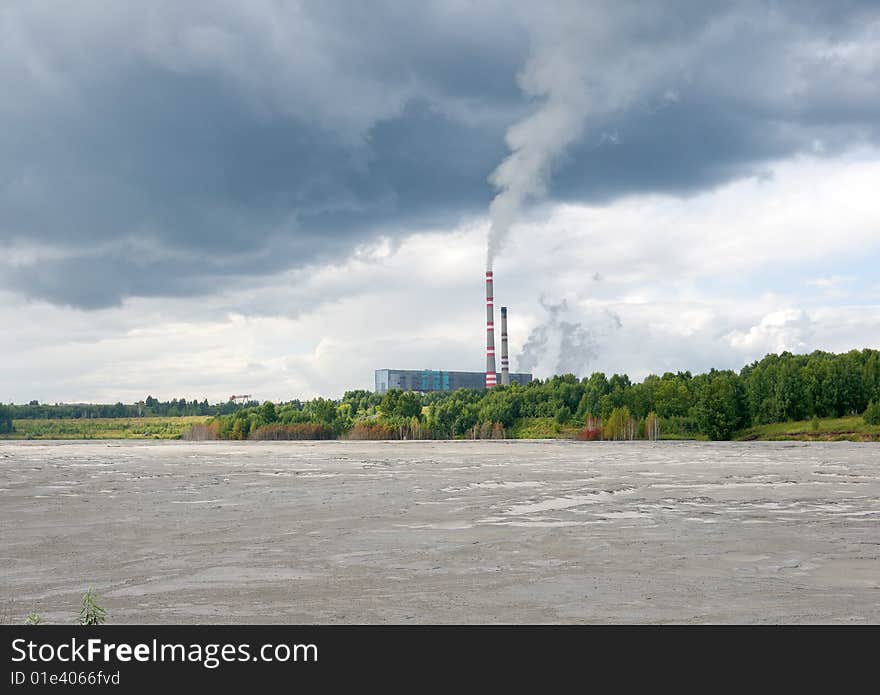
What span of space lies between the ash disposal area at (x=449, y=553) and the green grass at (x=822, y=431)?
97.9 metres

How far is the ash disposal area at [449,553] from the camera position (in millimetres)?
17500

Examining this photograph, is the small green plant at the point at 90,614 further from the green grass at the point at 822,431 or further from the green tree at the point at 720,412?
the green tree at the point at 720,412

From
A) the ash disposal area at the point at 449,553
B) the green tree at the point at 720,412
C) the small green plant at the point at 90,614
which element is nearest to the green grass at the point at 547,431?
the green tree at the point at 720,412

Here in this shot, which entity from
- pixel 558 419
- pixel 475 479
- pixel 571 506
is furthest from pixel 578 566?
pixel 558 419

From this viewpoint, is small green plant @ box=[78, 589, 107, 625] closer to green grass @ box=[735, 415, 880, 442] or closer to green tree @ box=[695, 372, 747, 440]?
green grass @ box=[735, 415, 880, 442]

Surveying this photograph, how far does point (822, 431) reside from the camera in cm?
14588

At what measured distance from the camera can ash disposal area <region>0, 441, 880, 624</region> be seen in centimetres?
1750

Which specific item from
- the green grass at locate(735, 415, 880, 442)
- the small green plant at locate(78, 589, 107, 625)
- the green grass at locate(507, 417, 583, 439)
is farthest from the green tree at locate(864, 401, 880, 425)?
the small green plant at locate(78, 589, 107, 625)

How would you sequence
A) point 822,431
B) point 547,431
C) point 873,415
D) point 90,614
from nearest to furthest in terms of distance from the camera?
point 90,614 < point 873,415 < point 822,431 < point 547,431

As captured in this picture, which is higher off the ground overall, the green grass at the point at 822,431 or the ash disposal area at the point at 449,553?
the green grass at the point at 822,431

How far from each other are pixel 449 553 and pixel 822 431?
136 m


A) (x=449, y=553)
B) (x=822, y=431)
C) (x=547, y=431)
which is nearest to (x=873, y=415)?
(x=822, y=431)

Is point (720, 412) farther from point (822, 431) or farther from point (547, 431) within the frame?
point (547, 431)

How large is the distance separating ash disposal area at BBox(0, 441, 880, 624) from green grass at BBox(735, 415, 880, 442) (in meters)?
97.9
